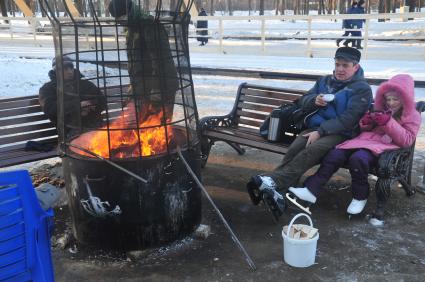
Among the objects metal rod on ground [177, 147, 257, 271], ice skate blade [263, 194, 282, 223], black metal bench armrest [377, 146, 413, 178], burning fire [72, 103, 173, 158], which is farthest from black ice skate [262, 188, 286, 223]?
burning fire [72, 103, 173, 158]

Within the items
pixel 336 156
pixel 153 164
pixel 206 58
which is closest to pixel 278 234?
pixel 336 156

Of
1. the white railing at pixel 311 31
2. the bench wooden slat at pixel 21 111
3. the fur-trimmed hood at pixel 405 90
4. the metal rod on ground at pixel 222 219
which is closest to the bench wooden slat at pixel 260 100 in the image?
the fur-trimmed hood at pixel 405 90

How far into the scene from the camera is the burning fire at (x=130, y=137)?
3410mm

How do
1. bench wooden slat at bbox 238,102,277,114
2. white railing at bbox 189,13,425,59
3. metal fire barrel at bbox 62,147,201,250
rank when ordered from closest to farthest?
metal fire barrel at bbox 62,147,201,250 → bench wooden slat at bbox 238,102,277,114 → white railing at bbox 189,13,425,59

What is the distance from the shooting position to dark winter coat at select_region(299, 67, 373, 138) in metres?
4.27

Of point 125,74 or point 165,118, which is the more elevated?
point 125,74

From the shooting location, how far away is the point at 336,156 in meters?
4.12

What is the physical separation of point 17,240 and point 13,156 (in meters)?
2.38

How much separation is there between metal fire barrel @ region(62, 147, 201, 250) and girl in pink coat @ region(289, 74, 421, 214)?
115 cm

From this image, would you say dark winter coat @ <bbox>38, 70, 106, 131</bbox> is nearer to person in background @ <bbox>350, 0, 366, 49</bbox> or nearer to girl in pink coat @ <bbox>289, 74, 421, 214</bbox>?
girl in pink coat @ <bbox>289, 74, 421, 214</bbox>

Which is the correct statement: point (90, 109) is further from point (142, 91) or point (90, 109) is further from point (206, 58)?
point (206, 58)

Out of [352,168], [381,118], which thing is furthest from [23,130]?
[381,118]

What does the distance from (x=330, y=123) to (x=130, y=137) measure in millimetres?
1912

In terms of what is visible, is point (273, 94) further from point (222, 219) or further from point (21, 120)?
point (21, 120)
